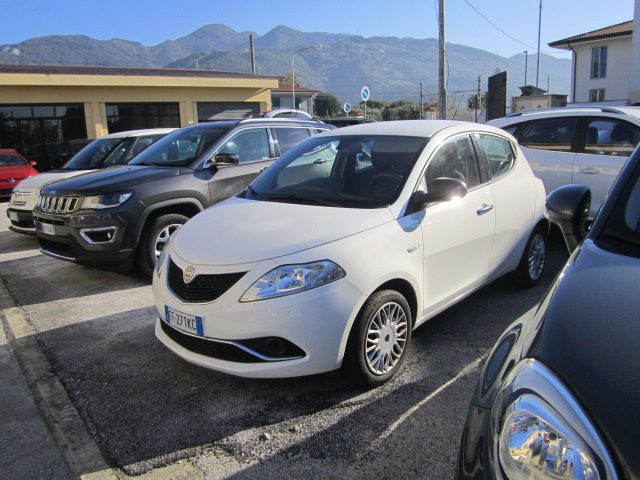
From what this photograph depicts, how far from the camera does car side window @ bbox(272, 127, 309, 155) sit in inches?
276

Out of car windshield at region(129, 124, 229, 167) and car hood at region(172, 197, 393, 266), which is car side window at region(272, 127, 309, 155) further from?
car hood at region(172, 197, 393, 266)

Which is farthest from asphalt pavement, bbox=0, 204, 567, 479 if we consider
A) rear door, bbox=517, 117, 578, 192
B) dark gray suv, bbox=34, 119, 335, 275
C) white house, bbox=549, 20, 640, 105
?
white house, bbox=549, 20, 640, 105

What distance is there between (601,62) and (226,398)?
4182cm

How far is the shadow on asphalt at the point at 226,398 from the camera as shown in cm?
285

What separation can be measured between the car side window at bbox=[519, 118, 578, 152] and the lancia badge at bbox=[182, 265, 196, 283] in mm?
5313

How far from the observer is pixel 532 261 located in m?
5.16

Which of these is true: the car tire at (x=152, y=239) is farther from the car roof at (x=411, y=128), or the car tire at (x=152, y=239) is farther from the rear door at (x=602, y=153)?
the rear door at (x=602, y=153)

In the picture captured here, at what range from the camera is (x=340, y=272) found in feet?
10.1

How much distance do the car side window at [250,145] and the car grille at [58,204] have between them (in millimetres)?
1688

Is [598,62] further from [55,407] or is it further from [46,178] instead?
[55,407]

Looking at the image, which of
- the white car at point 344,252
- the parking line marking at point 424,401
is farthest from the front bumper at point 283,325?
the parking line marking at point 424,401

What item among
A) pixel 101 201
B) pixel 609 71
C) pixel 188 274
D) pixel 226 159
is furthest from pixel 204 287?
pixel 609 71

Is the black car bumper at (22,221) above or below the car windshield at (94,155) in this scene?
below

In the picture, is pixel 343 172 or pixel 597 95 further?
pixel 597 95
